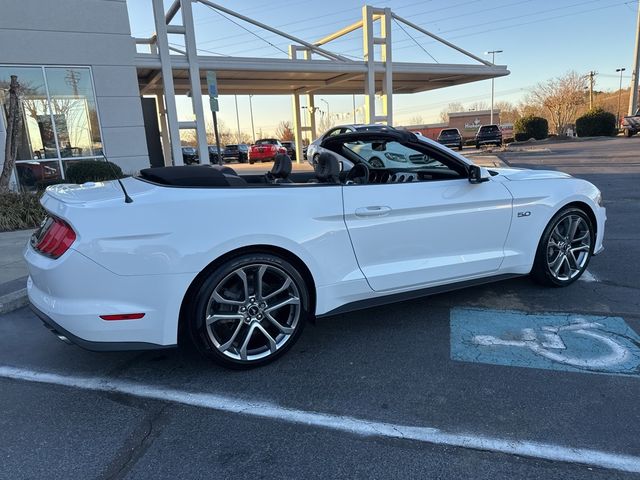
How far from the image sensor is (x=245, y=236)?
3.01 meters

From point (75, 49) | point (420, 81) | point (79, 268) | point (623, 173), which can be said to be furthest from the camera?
point (420, 81)

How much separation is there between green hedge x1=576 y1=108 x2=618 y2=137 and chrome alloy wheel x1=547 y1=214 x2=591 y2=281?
37839mm

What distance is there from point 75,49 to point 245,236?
11430 mm

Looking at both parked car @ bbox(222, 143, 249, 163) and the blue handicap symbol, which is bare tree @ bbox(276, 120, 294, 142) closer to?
parked car @ bbox(222, 143, 249, 163)

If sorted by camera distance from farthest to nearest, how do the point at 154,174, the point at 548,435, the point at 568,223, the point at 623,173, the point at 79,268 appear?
the point at 623,173 < the point at 568,223 < the point at 154,174 < the point at 79,268 < the point at 548,435

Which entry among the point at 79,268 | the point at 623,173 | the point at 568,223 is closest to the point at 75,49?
the point at 79,268

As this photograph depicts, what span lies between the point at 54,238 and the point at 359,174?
266cm

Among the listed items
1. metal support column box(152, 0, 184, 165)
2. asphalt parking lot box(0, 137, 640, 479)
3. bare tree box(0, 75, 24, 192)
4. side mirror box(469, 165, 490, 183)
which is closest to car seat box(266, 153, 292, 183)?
asphalt parking lot box(0, 137, 640, 479)

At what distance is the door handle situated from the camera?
340cm

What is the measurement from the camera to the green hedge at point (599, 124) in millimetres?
36000

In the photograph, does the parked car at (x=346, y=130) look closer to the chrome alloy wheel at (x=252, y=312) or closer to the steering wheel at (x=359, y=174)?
the steering wheel at (x=359, y=174)

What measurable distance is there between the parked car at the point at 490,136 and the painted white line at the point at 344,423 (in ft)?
112

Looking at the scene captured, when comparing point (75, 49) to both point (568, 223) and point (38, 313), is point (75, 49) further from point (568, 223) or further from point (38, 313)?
point (568, 223)

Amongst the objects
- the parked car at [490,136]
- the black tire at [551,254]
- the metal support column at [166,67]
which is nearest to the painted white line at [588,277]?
the black tire at [551,254]
